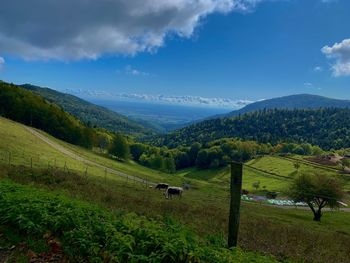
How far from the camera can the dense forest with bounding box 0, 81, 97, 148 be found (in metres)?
134

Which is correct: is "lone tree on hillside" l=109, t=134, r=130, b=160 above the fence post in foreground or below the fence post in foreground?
below

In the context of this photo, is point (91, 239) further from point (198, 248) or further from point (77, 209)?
point (198, 248)

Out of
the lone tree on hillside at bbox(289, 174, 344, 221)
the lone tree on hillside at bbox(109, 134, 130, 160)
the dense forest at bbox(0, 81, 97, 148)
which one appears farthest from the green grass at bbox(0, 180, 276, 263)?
the lone tree on hillside at bbox(109, 134, 130, 160)

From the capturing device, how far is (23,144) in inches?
3022

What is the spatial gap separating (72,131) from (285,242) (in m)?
136

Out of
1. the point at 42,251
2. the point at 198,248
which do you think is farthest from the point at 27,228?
→ the point at 198,248

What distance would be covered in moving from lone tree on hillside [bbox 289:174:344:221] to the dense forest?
317 ft

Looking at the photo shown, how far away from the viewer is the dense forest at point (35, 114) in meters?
134

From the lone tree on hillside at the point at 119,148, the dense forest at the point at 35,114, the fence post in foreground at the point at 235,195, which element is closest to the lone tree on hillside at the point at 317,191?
the fence post in foreground at the point at 235,195

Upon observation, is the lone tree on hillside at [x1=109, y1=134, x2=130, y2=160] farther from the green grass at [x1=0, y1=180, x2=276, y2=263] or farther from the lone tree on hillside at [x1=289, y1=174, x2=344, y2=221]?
the green grass at [x1=0, y1=180, x2=276, y2=263]

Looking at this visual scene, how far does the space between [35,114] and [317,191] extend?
364 ft

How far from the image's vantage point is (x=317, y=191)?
75312 millimetres

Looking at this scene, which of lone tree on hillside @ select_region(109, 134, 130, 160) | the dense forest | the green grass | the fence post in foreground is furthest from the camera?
lone tree on hillside @ select_region(109, 134, 130, 160)

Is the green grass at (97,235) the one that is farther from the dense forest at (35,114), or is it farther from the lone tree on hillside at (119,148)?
the lone tree on hillside at (119,148)
